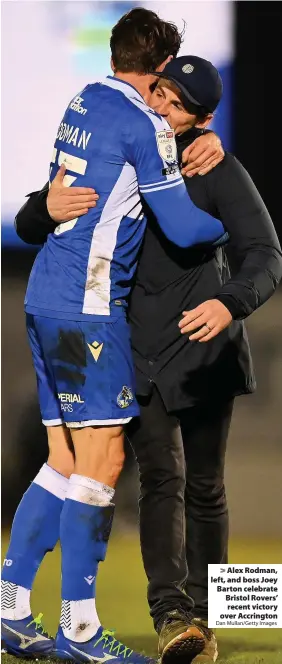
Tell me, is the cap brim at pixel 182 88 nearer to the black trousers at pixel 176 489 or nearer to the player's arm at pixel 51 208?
the player's arm at pixel 51 208

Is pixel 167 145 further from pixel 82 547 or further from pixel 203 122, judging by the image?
pixel 82 547

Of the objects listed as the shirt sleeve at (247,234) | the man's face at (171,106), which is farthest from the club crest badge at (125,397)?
the man's face at (171,106)

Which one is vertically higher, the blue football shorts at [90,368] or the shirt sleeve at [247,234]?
the shirt sleeve at [247,234]

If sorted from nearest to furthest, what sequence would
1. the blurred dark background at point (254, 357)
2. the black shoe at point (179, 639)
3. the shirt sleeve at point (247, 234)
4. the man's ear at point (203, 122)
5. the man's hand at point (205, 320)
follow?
the man's hand at point (205, 320), the shirt sleeve at point (247, 234), the black shoe at point (179, 639), the man's ear at point (203, 122), the blurred dark background at point (254, 357)

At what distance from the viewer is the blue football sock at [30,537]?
2.68 m

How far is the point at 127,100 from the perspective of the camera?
8.09 ft

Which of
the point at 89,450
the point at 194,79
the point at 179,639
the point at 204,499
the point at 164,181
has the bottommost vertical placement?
the point at 179,639

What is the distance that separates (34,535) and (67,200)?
0.85 metres

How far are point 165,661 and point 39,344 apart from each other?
83cm

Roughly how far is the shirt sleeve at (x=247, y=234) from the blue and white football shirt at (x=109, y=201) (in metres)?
0.07

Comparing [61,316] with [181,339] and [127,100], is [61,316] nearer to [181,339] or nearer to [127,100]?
[181,339]

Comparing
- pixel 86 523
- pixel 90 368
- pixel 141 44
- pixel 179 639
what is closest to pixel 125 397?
pixel 90 368

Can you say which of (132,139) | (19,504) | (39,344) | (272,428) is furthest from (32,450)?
(132,139)

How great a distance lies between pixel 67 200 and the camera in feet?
8.14
